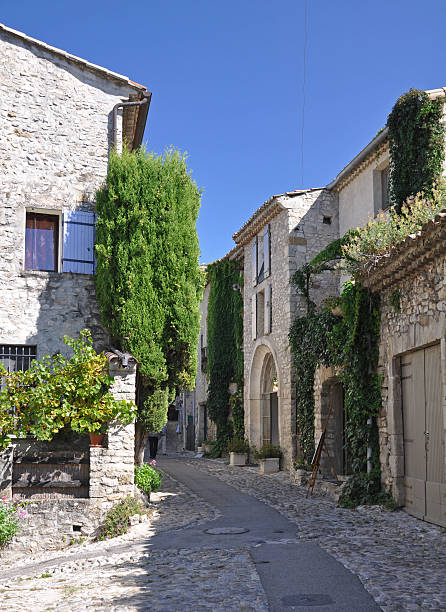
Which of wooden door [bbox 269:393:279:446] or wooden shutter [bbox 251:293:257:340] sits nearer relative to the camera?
wooden door [bbox 269:393:279:446]

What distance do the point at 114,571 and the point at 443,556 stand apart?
3504mm

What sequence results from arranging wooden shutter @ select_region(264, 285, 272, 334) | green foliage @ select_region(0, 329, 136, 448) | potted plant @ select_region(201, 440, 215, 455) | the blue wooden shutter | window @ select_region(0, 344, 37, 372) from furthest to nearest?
1. potted plant @ select_region(201, 440, 215, 455)
2. wooden shutter @ select_region(264, 285, 272, 334)
3. the blue wooden shutter
4. window @ select_region(0, 344, 37, 372)
5. green foliage @ select_region(0, 329, 136, 448)

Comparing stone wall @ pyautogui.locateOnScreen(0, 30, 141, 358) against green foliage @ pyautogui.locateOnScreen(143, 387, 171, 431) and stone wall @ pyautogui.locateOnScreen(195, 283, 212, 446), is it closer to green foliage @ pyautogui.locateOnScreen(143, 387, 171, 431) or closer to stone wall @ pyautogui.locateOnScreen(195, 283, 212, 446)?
green foliage @ pyautogui.locateOnScreen(143, 387, 171, 431)

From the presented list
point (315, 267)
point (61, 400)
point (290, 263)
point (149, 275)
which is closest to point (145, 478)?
point (61, 400)

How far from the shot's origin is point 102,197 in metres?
11.8

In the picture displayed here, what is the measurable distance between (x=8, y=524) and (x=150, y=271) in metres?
4.65

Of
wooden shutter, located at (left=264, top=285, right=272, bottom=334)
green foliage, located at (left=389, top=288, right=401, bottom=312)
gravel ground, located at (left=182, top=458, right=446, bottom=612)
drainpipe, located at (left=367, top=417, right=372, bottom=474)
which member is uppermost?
wooden shutter, located at (left=264, top=285, right=272, bottom=334)

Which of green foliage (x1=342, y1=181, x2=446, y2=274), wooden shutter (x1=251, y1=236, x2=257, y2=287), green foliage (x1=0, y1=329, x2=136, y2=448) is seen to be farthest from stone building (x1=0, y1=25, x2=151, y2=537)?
wooden shutter (x1=251, y1=236, x2=257, y2=287)

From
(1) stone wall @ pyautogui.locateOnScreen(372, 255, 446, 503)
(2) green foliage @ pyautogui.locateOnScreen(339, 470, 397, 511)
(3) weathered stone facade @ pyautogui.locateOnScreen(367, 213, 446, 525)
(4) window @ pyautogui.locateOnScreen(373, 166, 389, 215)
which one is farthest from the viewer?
(4) window @ pyautogui.locateOnScreen(373, 166, 389, 215)

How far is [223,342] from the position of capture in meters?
23.9

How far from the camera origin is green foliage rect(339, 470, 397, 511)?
33.6 ft

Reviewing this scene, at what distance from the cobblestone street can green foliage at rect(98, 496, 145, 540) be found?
0.77ft

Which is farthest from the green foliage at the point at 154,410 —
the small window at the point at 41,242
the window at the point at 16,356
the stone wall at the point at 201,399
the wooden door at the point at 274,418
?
the stone wall at the point at 201,399

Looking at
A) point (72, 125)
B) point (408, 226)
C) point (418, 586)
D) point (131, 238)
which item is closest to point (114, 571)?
point (418, 586)
